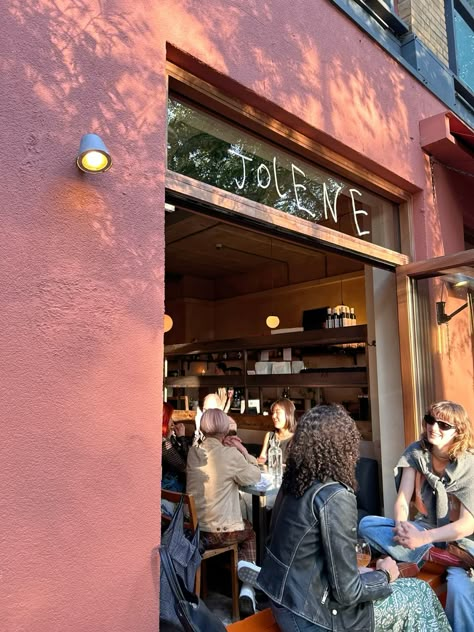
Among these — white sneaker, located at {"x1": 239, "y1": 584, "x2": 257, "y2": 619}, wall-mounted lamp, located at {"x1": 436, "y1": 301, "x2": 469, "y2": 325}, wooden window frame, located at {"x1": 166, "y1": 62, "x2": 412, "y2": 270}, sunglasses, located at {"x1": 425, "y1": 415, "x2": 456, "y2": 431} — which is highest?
wooden window frame, located at {"x1": 166, "y1": 62, "x2": 412, "y2": 270}

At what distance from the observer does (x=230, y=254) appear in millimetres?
9648

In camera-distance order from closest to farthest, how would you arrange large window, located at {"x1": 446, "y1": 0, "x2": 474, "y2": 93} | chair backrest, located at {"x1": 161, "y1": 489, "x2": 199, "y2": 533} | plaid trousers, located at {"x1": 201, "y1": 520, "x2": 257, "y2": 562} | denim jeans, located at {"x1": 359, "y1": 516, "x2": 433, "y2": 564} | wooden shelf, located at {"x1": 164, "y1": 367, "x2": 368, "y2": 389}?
denim jeans, located at {"x1": 359, "y1": 516, "x2": 433, "y2": 564} < chair backrest, located at {"x1": 161, "y1": 489, "x2": 199, "y2": 533} < plaid trousers, located at {"x1": 201, "y1": 520, "x2": 257, "y2": 562} < large window, located at {"x1": 446, "y1": 0, "x2": 474, "y2": 93} < wooden shelf, located at {"x1": 164, "y1": 367, "x2": 368, "y2": 389}

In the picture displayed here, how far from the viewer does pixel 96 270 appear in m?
2.18

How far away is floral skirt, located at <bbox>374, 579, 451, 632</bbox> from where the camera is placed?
2.15 m

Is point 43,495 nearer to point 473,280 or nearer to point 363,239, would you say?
point 363,239

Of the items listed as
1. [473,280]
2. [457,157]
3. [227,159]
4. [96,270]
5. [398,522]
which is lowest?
[398,522]

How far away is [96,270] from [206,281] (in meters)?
9.86

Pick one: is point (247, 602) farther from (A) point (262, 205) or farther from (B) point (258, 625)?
(A) point (262, 205)

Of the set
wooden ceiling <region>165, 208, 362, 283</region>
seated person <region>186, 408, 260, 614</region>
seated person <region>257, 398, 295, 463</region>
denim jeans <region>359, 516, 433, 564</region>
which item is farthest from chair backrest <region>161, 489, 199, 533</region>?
wooden ceiling <region>165, 208, 362, 283</region>

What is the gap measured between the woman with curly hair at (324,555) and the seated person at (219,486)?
62.8 inches

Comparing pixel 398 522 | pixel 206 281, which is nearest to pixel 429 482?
pixel 398 522

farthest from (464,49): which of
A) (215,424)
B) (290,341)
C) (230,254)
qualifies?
(215,424)

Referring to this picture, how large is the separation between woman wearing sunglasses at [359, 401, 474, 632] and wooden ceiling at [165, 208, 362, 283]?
187 inches

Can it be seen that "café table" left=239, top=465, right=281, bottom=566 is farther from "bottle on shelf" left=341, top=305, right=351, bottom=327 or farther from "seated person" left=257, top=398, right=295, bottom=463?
"bottle on shelf" left=341, top=305, right=351, bottom=327
